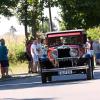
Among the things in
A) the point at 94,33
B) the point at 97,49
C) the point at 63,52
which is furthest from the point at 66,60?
the point at 94,33

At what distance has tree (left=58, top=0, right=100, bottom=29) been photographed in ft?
133

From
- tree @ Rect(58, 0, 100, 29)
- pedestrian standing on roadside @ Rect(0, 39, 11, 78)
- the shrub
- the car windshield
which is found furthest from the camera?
the shrub

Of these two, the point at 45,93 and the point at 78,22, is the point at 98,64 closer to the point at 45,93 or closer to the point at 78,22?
the point at 78,22

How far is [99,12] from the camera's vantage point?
41.3 m

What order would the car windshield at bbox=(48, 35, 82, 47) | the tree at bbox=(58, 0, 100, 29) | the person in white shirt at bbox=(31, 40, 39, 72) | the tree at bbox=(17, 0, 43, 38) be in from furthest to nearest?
the tree at bbox=(58, 0, 100, 29) < the tree at bbox=(17, 0, 43, 38) < the person in white shirt at bbox=(31, 40, 39, 72) < the car windshield at bbox=(48, 35, 82, 47)

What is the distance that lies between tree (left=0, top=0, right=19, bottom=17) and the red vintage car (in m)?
8.45

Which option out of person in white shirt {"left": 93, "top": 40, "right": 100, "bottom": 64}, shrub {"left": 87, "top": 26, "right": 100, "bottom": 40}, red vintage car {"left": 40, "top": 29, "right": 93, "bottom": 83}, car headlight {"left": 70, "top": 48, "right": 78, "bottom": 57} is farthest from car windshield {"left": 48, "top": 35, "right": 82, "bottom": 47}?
shrub {"left": 87, "top": 26, "right": 100, "bottom": 40}

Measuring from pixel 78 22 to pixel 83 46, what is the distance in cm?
1697

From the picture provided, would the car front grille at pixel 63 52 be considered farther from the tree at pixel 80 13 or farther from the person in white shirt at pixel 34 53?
the tree at pixel 80 13

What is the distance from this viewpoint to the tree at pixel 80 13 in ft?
133

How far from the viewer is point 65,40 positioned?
1017 inches

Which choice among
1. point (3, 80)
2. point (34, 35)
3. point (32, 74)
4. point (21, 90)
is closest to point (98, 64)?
point (34, 35)

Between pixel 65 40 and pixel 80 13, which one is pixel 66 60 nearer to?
pixel 65 40

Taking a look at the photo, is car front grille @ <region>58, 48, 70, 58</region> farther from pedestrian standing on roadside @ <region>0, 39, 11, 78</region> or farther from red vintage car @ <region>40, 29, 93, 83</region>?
pedestrian standing on roadside @ <region>0, 39, 11, 78</region>
